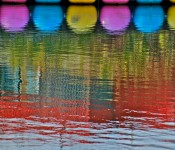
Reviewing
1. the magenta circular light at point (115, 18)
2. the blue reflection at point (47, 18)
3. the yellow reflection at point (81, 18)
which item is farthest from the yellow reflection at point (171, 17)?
the blue reflection at point (47, 18)

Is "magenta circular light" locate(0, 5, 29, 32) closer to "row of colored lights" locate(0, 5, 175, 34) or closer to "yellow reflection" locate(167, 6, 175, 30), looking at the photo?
"row of colored lights" locate(0, 5, 175, 34)

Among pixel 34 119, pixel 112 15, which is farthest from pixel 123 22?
pixel 34 119

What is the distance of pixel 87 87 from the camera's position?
12.1m

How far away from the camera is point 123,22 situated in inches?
1057

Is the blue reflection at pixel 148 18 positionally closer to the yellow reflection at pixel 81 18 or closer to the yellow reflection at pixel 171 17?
the yellow reflection at pixel 171 17

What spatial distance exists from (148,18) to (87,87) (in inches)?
658

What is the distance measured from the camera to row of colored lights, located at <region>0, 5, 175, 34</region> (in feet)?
79.4

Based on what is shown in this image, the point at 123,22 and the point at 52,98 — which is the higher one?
the point at 123,22

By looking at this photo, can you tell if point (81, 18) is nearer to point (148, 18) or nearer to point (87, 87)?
point (148, 18)

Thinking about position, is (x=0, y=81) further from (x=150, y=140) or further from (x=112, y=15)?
(x=112, y=15)

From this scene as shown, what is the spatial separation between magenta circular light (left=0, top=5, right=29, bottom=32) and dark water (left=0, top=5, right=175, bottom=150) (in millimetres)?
144

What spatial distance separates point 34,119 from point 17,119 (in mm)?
245

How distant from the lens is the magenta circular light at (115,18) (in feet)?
79.1

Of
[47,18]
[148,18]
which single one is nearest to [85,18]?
[47,18]
